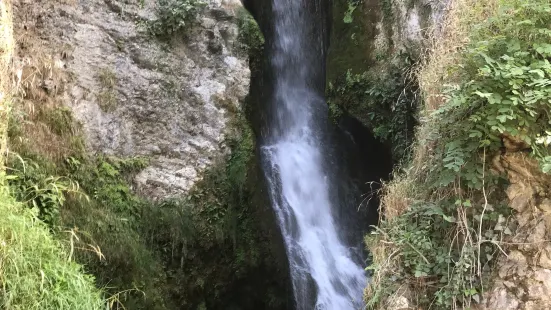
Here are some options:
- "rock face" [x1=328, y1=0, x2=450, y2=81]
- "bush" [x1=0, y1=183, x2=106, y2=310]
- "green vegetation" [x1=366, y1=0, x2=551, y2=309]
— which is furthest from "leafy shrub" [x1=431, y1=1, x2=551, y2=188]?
"bush" [x1=0, y1=183, x2=106, y2=310]

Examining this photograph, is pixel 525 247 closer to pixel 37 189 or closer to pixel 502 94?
pixel 502 94

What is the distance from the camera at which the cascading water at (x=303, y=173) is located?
7.46m

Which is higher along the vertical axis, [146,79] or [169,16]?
[169,16]

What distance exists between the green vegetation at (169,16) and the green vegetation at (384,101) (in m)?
3.23

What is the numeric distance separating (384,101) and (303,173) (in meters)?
2.33

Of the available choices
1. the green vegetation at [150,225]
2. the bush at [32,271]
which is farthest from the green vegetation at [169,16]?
the bush at [32,271]

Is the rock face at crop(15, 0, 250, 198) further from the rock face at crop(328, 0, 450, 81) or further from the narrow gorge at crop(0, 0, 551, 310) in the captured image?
the rock face at crop(328, 0, 450, 81)

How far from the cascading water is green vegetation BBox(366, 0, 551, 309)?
355 cm

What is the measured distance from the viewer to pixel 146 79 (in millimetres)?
6617

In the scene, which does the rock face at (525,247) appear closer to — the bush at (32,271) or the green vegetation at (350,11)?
the bush at (32,271)

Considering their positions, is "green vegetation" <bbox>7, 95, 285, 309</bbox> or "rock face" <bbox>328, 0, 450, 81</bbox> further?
"rock face" <bbox>328, 0, 450, 81</bbox>

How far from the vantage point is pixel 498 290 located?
3.26 meters

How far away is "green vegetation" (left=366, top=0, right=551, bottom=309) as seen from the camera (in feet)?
10.5

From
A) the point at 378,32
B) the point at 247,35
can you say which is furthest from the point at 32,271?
the point at 378,32
